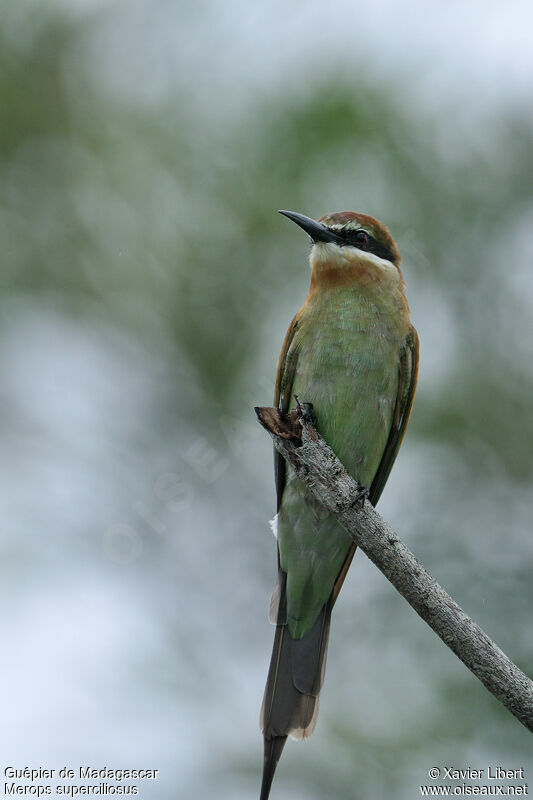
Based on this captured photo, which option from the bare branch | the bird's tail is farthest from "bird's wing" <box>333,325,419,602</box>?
the bare branch

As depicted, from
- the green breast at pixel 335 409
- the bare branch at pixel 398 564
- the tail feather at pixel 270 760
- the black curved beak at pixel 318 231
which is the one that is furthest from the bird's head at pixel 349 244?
the tail feather at pixel 270 760

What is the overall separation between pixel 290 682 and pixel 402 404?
1274 millimetres

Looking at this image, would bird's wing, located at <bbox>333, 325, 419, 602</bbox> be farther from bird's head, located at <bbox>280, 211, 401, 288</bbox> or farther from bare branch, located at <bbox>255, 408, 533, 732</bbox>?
bare branch, located at <bbox>255, 408, 533, 732</bbox>

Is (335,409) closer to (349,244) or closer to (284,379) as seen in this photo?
(284,379)

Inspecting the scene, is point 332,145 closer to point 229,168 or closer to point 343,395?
point 229,168

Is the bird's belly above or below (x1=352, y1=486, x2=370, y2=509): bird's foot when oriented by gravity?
above

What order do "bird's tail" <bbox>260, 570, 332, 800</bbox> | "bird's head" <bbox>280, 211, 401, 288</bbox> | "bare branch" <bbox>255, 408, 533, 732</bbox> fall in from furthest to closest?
1. "bird's head" <bbox>280, 211, 401, 288</bbox>
2. "bird's tail" <bbox>260, 570, 332, 800</bbox>
3. "bare branch" <bbox>255, 408, 533, 732</bbox>

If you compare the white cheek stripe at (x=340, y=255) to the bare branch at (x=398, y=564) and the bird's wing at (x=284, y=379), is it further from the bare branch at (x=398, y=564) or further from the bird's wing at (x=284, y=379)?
the bare branch at (x=398, y=564)

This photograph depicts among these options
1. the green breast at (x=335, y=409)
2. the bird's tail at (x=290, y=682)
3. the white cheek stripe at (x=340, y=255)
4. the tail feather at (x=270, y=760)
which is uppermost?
the white cheek stripe at (x=340, y=255)

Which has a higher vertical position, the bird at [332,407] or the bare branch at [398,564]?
the bird at [332,407]

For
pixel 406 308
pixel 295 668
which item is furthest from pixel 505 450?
pixel 295 668

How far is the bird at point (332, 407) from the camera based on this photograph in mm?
3961

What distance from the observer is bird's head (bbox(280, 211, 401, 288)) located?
13.7 feet

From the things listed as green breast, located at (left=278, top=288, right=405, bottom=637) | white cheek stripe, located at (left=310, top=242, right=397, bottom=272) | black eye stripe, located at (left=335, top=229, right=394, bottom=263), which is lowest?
green breast, located at (left=278, top=288, right=405, bottom=637)
